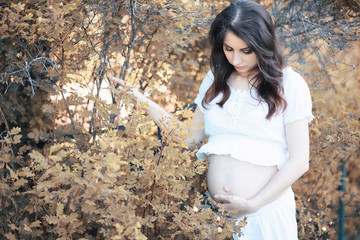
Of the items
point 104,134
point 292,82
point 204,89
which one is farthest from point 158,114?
point 292,82

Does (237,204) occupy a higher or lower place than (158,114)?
lower

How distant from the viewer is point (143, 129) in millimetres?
1917

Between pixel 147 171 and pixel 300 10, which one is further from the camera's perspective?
pixel 300 10

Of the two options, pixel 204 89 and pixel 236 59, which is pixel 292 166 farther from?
pixel 204 89

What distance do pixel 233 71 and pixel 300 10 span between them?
1369mm

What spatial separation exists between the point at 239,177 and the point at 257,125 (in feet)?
0.90

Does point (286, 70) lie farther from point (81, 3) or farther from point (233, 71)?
point (81, 3)

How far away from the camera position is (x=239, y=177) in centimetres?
215

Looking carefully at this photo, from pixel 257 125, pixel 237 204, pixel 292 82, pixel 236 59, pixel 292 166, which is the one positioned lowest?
pixel 237 204

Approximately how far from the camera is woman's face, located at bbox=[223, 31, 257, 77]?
6.97ft

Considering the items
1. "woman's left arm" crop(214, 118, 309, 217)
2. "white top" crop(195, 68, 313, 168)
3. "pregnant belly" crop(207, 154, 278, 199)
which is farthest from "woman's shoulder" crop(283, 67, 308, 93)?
"pregnant belly" crop(207, 154, 278, 199)

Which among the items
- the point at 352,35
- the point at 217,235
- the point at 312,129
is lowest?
the point at 312,129

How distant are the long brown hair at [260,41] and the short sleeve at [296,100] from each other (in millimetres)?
32

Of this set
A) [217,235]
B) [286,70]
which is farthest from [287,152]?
[217,235]
